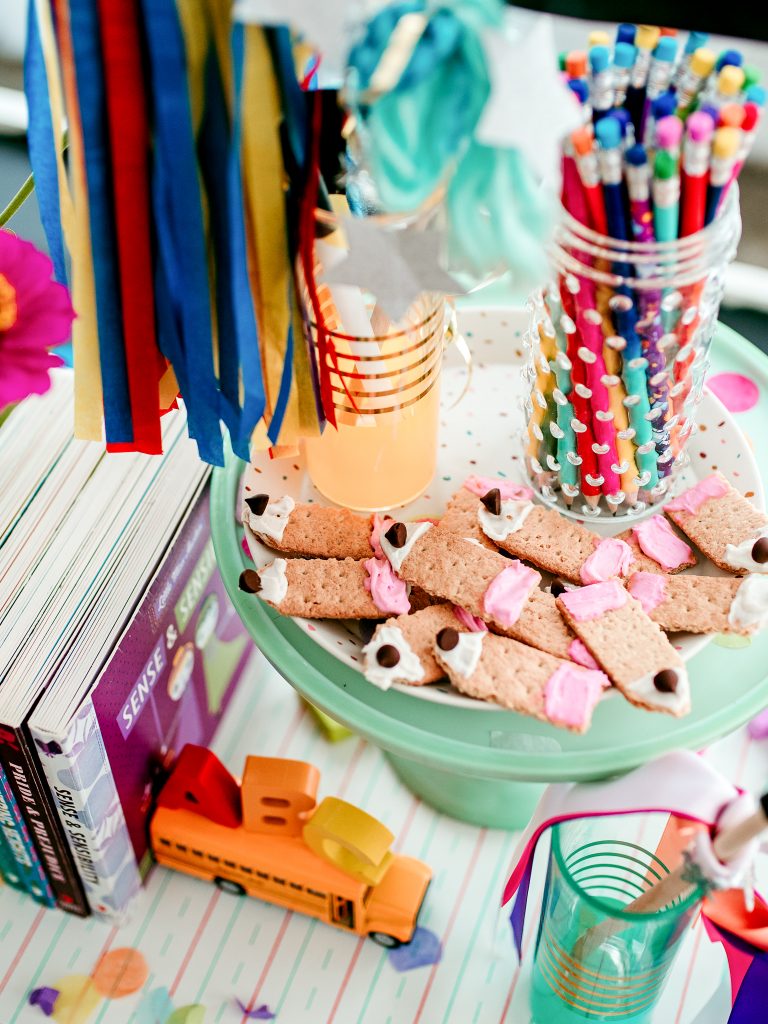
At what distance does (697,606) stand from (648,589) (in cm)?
Result: 3

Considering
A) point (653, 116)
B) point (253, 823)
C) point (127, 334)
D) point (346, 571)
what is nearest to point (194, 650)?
point (253, 823)

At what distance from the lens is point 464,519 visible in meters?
0.82

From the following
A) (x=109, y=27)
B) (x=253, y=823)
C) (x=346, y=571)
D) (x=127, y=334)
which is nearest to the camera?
(x=109, y=27)

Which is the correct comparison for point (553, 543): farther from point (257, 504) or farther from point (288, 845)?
point (288, 845)

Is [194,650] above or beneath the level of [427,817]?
above

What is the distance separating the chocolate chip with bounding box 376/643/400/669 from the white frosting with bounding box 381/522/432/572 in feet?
0.24

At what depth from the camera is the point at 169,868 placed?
992mm

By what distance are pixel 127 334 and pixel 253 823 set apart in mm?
449

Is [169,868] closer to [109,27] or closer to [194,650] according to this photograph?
[194,650]

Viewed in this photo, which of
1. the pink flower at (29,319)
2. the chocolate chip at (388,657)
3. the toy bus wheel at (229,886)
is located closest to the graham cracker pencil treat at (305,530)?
the chocolate chip at (388,657)

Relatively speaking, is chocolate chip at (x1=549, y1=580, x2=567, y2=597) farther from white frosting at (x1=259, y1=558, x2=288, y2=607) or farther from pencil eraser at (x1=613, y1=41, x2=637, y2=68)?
pencil eraser at (x1=613, y1=41, x2=637, y2=68)

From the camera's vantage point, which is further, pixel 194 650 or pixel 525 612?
pixel 194 650

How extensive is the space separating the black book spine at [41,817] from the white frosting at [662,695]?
1.42 feet

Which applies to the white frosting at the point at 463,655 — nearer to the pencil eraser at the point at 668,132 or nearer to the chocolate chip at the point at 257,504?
the chocolate chip at the point at 257,504
